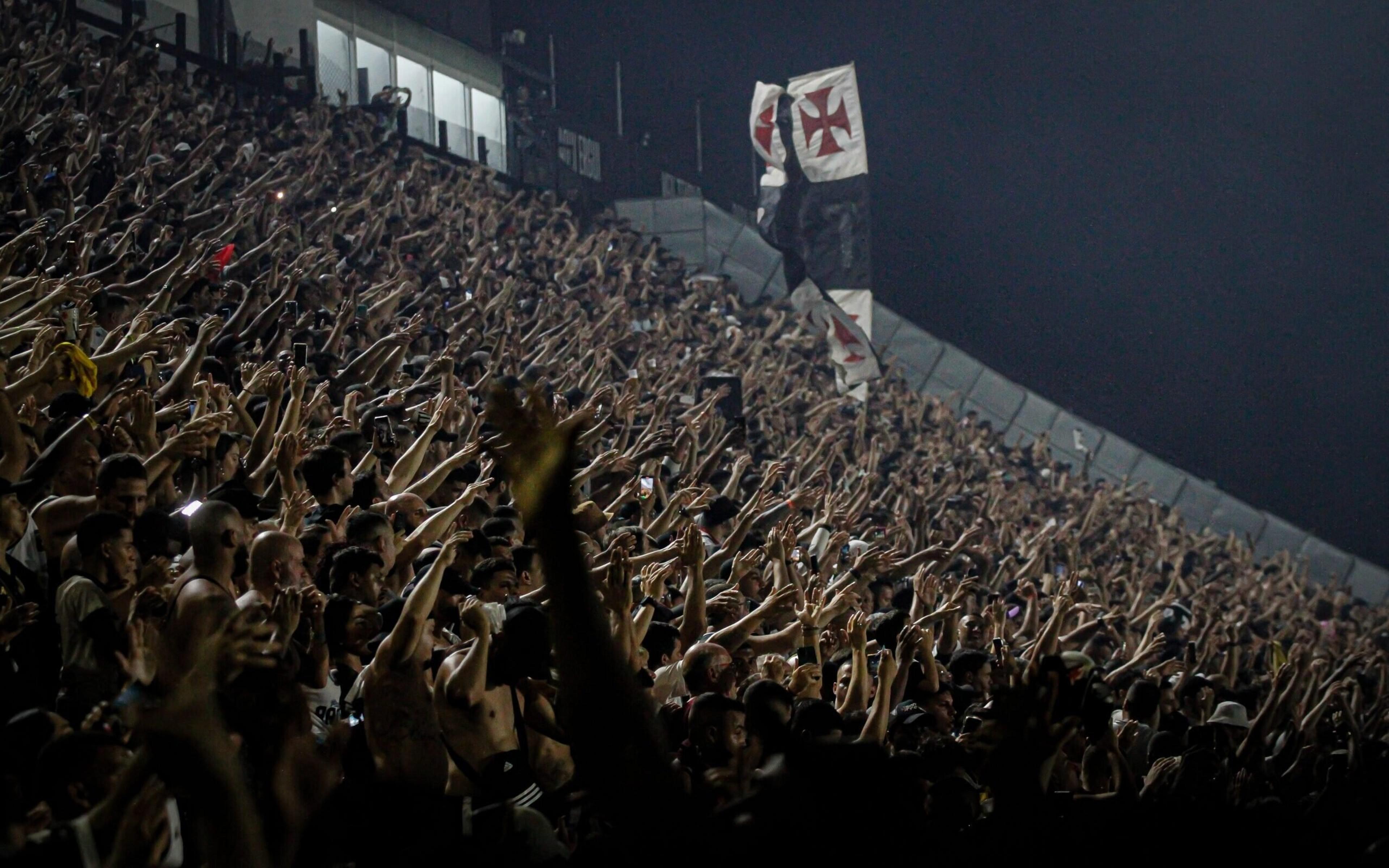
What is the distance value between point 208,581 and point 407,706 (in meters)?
0.65

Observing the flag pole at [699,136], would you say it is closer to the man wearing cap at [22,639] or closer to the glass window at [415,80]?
the glass window at [415,80]

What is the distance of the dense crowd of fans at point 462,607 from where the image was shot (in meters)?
2.72

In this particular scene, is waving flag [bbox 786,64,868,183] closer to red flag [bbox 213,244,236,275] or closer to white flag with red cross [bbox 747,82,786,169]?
white flag with red cross [bbox 747,82,786,169]

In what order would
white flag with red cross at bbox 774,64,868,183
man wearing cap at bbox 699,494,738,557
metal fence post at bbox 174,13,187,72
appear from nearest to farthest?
man wearing cap at bbox 699,494,738,557 < metal fence post at bbox 174,13,187,72 < white flag with red cross at bbox 774,64,868,183

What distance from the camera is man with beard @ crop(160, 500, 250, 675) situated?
3.25 m

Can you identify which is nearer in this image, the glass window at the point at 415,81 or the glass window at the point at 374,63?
the glass window at the point at 374,63

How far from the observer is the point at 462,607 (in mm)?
4730

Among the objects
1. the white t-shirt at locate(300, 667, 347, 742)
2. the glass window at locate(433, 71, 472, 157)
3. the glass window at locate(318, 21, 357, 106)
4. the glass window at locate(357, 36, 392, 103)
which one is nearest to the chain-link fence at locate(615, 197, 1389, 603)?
the glass window at locate(433, 71, 472, 157)

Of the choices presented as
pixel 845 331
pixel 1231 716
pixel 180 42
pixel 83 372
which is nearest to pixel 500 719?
pixel 83 372

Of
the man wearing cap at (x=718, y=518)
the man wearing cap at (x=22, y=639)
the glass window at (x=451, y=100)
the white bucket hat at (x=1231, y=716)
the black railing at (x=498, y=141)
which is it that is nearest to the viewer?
the man wearing cap at (x=22, y=639)

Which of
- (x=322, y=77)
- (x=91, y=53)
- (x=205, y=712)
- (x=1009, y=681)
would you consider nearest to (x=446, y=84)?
(x=322, y=77)

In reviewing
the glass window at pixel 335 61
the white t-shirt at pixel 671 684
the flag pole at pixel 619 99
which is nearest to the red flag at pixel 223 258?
the white t-shirt at pixel 671 684

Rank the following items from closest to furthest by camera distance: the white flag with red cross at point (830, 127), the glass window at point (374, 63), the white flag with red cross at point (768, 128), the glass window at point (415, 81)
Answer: the white flag with red cross at point (830, 127), the white flag with red cross at point (768, 128), the glass window at point (374, 63), the glass window at point (415, 81)

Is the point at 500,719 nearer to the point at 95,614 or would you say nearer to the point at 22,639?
the point at 95,614
